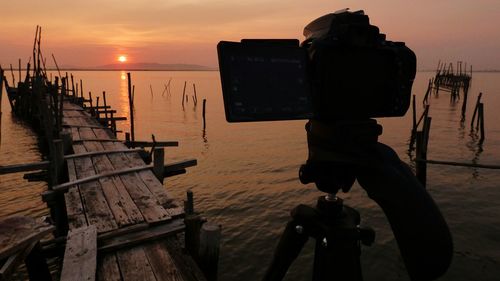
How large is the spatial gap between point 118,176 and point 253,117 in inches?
284

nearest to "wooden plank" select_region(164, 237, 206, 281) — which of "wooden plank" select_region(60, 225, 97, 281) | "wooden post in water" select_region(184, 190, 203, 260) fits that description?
"wooden post in water" select_region(184, 190, 203, 260)

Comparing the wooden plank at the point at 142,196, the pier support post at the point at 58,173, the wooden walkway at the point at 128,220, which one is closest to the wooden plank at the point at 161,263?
the wooden walkway at the point at 128,220

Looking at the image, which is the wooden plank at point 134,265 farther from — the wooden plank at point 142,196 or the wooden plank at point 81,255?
the wooden plank at point 142,196

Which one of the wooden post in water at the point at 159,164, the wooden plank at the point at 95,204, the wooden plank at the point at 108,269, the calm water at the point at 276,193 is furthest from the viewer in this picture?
the calm water at the point at 276,193

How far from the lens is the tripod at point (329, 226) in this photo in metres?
1.81

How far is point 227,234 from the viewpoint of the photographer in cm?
1009

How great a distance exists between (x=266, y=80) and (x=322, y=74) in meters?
0.28

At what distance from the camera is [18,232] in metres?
4.01

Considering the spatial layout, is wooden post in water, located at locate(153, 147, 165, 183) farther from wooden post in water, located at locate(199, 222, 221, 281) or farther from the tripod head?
the tripod head

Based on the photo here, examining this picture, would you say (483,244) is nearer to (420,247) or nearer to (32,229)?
A: (420,247)

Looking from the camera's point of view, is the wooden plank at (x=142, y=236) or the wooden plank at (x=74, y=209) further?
the wooden plank at (x=74, y=209)

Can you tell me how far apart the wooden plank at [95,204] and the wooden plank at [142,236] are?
1.32 feet

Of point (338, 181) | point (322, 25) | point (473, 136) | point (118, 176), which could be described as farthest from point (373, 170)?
point (473, 136)

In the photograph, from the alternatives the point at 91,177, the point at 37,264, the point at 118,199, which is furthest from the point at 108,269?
the point at 91,177
